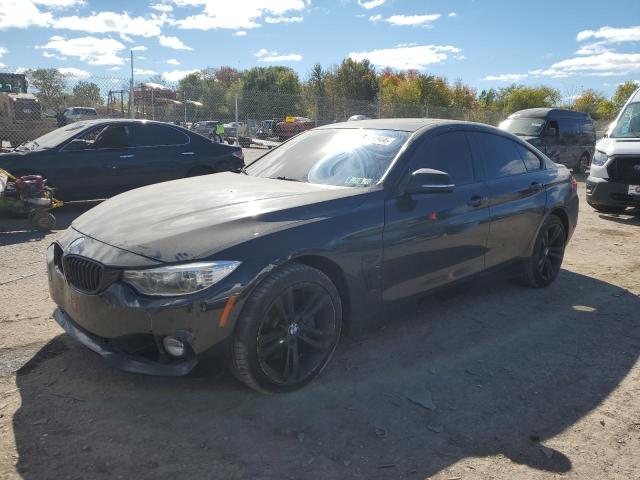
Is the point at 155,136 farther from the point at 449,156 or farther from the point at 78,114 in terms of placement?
the point at 78,114

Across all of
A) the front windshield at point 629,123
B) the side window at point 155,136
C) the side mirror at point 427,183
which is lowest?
the side mirror at point 427,183

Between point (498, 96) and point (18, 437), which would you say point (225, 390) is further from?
point (498, 96)

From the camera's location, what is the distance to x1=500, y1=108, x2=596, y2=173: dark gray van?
47.6ft

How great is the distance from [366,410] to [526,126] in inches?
537

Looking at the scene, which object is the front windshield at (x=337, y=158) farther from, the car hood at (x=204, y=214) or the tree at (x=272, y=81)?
the tree at (x=272, y=81)

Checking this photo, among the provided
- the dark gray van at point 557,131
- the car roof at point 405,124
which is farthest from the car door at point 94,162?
the dark gray van at point 557,131

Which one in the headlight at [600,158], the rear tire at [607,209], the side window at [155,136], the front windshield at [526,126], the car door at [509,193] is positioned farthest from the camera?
the front windshield at [526,126]

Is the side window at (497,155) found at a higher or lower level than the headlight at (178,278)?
higher

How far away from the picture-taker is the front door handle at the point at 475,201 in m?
4.07

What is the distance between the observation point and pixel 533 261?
5.00m

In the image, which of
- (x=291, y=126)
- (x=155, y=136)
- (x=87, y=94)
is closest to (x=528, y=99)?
(x=291, y=126)

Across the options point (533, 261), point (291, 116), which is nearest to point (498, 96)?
point (291, 116)

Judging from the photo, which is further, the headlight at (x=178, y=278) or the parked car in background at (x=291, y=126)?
the parked car in background at (x=291, y=126)

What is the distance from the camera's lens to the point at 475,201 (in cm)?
411
